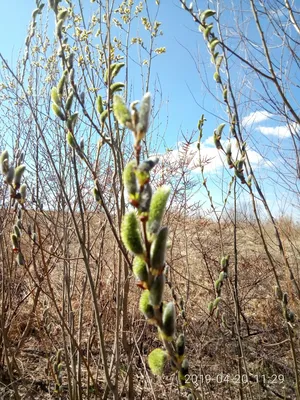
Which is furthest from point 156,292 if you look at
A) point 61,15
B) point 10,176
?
point 61,15

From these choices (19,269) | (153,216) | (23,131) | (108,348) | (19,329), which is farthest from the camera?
(19,269)

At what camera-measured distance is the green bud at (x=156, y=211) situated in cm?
54

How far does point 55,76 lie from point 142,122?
2.79 metres

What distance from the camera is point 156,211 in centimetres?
55

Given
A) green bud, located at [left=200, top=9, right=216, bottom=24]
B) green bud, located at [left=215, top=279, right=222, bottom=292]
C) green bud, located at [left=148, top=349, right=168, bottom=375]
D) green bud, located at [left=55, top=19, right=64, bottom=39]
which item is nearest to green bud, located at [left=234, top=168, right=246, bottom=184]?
green bud, located at [left=215, top=279, right=222, bottom=292]

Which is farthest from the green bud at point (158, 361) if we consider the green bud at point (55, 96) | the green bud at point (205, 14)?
the green bud at point (205, 14)

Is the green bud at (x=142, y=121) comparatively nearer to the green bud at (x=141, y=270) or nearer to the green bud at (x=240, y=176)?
the green bud at (x=141, y=270)

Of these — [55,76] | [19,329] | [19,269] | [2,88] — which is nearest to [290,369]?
[19,329]

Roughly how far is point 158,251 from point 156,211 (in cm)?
6

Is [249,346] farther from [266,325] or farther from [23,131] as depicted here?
[23,131]

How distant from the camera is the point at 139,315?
3.14m

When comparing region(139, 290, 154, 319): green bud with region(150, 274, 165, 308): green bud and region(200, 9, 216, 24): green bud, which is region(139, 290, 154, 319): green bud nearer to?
region(150, 274, 165, 308): green bud

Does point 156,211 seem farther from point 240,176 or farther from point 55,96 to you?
point 240,176

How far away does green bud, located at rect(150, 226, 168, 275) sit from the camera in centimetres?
54
